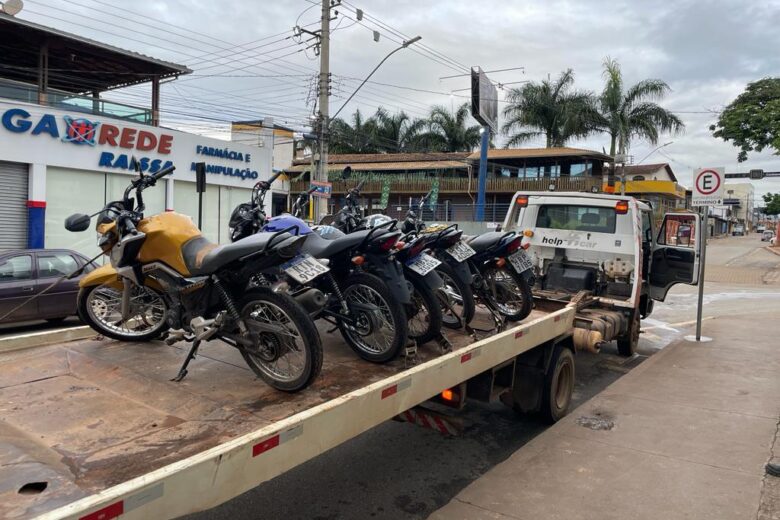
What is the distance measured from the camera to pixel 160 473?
6.82 ft

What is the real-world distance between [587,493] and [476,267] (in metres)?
2.57

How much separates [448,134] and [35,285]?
36101mm

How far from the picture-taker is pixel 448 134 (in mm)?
42281

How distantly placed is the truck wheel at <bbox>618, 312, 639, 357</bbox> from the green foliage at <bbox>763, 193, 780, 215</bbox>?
8100cm

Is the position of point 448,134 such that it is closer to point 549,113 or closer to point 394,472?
point 549,113

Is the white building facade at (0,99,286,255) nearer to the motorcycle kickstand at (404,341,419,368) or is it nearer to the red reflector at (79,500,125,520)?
the motorcycle kickstand at (404,341,419,368)

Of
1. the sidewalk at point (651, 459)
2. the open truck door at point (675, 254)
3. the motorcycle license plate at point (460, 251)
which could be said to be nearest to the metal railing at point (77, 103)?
the motorcycle license plate at point (460, 251)

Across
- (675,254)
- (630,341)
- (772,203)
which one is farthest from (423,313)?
(772,203)

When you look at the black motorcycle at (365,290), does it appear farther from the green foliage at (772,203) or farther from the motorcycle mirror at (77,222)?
the green foliage at (772,203)

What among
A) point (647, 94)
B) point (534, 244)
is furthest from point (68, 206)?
point (647, 94)

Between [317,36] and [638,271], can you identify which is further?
[317,36]

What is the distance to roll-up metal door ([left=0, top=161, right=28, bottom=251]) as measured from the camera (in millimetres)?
14414

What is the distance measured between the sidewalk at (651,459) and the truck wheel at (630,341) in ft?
3.54

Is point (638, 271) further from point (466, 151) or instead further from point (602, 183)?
point (466, 151)
